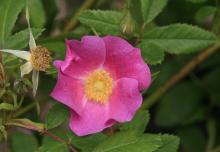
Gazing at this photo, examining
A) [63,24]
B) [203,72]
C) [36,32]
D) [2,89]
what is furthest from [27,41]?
[203,72]

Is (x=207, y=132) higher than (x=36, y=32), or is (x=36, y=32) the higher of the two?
(x=36, y=32)

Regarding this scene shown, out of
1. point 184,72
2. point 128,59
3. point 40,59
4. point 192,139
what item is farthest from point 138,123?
point 192,139

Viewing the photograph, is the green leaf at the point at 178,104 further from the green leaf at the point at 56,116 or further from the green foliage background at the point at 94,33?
the green leaf at the point at 56,116

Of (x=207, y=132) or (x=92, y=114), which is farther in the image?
(x=207, y=132)

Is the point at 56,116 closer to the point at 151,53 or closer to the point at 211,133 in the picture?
the point at 151,53

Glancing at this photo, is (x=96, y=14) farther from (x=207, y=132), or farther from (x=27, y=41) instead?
(x=207, y=132)

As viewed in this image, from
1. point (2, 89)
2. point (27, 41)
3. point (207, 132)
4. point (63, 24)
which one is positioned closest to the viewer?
point (2, 89)
